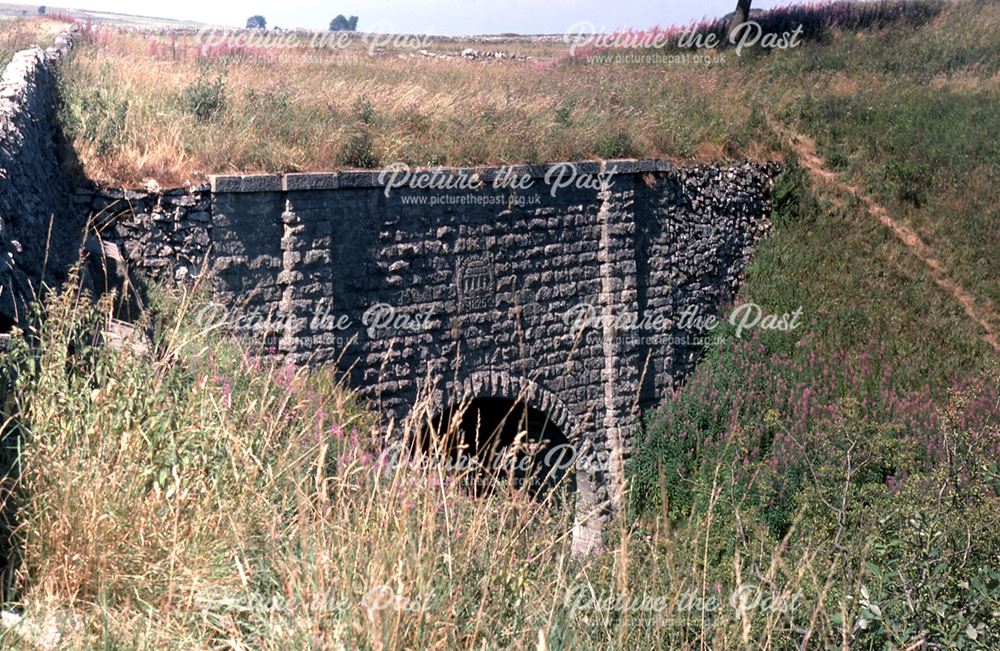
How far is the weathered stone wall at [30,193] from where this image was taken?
18.0ft

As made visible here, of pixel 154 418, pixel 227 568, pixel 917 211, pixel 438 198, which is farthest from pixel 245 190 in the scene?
pixel 917 211

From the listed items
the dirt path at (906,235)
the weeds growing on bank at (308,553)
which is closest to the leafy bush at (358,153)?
the weeds growing on bank at (308,553)

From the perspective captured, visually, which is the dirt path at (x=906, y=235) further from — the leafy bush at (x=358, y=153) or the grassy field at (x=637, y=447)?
the leafy bush at (x=358, y=153)

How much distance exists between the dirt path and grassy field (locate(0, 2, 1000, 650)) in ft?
0.25

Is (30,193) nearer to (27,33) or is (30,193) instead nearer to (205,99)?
(205,99)

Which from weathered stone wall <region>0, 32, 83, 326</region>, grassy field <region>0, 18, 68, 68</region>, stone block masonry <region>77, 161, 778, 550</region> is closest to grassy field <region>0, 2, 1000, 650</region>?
weathered stone wall <region>0, 32, 83, 326</region>

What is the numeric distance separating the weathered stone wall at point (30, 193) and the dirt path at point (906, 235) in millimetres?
12238

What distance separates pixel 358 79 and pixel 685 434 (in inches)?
315

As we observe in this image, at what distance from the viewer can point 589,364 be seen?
13695mm

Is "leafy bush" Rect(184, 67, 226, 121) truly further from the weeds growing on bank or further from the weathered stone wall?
the weeds growing on bank

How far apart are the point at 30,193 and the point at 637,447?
29.2 feet

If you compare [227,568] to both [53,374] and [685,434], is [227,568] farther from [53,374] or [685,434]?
[685,434]

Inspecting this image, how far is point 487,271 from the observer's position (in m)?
12.5

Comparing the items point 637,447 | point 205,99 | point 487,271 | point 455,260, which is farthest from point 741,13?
point 205,99
